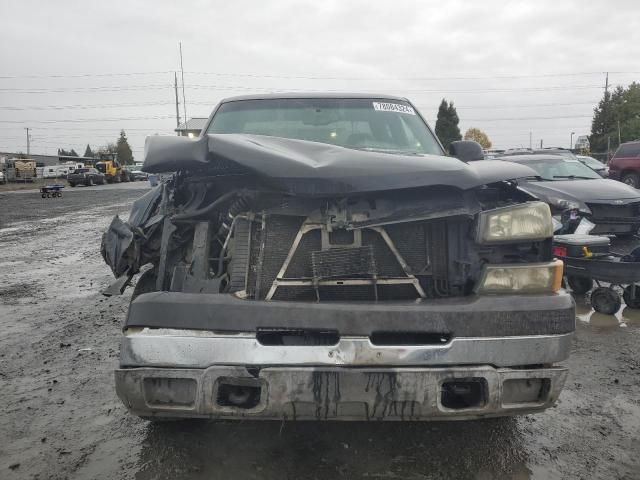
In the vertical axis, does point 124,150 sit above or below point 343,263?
above

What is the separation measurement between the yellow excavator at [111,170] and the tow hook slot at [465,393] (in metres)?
49.4

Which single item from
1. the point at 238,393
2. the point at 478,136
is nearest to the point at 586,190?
the point at 238,393

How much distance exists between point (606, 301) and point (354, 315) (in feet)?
12.7

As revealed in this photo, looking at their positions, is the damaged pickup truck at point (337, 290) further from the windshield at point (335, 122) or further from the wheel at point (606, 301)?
the wheel at point (606, 301)

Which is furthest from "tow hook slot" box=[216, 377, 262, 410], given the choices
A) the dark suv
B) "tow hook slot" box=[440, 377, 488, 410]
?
the dark suv

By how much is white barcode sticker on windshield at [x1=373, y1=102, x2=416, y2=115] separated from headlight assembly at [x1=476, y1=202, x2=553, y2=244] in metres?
1.96

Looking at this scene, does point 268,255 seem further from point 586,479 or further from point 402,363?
point 586,479

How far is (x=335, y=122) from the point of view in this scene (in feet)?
12.7

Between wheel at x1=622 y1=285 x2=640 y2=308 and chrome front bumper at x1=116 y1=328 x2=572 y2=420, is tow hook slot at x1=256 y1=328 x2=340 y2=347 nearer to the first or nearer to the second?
chrome front bumper at x1=116 y1=328 x2=572 y2=420

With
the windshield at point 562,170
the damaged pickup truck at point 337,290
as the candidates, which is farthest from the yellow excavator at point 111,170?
the damaged pickup truck at point 337,290

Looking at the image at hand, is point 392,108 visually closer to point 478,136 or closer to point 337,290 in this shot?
point 337,290

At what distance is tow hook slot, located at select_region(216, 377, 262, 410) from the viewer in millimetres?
2050

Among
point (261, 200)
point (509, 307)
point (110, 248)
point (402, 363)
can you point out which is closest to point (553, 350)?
point (509, 307)

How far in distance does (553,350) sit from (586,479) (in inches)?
25.6
